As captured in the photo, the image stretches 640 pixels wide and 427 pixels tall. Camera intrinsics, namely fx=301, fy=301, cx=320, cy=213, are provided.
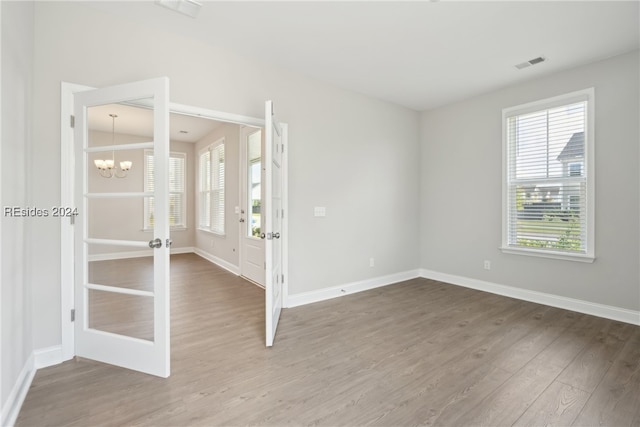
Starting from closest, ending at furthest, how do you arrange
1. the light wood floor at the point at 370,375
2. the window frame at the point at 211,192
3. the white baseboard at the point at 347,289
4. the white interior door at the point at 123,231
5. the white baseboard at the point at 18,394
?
the white baseboard at the point at 18,394 → the light wood floor at the point at 370,375 → the white interior door at the point at 123,231 → the white baseboard at the point at 347,289 → the window frame at the point at 211,192

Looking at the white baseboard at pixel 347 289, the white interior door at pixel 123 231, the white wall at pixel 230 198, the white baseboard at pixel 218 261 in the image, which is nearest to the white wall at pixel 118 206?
the white interior door at pixel 123 231

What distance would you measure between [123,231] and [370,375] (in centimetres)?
211

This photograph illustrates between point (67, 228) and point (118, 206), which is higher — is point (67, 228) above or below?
below

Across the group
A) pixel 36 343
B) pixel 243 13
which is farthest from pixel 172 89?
pixel 36 343

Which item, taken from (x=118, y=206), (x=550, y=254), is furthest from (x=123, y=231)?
(x=550, y=254)

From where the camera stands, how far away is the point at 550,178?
12.3ft

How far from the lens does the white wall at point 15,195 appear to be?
1700mm

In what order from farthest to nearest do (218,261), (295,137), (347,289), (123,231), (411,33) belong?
(218,261) → (347,289) → (295,137) → (411,33) → (123,231)

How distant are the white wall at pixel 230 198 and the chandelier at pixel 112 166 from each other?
2.85 meters

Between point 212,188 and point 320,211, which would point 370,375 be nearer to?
point 320,211

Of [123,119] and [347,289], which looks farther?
[347,289]

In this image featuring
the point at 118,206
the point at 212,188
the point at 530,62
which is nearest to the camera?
the point at 118,206

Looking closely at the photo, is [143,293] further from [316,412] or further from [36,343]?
[316,412]

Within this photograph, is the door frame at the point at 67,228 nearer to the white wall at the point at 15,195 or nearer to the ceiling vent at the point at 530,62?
the white wall at the point at 15,195
